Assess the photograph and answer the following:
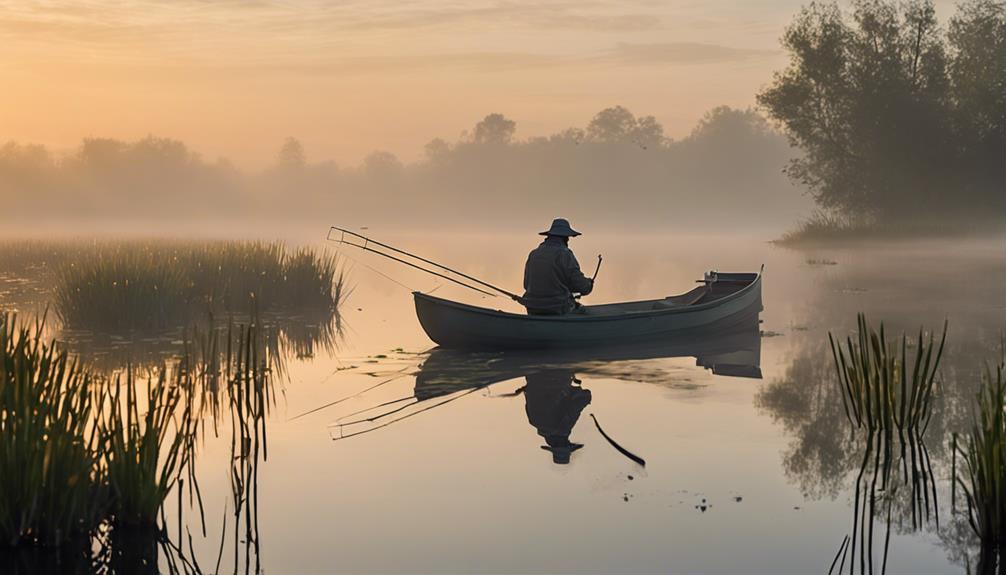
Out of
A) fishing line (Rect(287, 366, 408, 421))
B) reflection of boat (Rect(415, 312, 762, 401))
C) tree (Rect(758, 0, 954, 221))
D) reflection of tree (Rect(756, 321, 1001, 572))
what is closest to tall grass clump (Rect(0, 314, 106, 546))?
reflection of tree (Rect(756, 321, 1001, 572))

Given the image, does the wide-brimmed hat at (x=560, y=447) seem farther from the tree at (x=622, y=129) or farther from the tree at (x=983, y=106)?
the tree at (x=622, y=129)

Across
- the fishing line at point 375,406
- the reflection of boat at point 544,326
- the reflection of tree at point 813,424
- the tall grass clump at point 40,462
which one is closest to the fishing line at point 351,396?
the fishing line at point 375,406

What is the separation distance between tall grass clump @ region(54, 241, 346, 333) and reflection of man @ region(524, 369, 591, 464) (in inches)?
173

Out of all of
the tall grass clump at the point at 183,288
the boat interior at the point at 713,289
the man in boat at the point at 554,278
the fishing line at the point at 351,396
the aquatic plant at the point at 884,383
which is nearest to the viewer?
the aquatic plant at the point at 884,383

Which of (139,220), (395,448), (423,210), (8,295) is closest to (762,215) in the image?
(423,210)

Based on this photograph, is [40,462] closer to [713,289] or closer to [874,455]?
[874,455]

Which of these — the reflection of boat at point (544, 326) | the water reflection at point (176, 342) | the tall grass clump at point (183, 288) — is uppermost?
the tall grass clump at point (183, 288)

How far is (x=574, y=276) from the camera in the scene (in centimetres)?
1734

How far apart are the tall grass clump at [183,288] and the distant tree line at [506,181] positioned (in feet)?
338

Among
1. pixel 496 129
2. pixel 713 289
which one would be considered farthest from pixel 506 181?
pixel 713 289

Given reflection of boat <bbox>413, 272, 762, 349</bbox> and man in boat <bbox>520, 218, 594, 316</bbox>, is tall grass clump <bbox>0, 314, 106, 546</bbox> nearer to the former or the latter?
reflection of boat <bbox>413, 272, 762, 349</bbox>

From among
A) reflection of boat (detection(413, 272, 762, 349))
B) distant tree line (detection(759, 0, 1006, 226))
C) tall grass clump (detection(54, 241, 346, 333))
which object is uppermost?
distant tree line (detection(759, 0, 1006, 226))

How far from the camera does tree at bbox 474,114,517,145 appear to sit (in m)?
153

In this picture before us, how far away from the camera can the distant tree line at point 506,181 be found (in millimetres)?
137750
